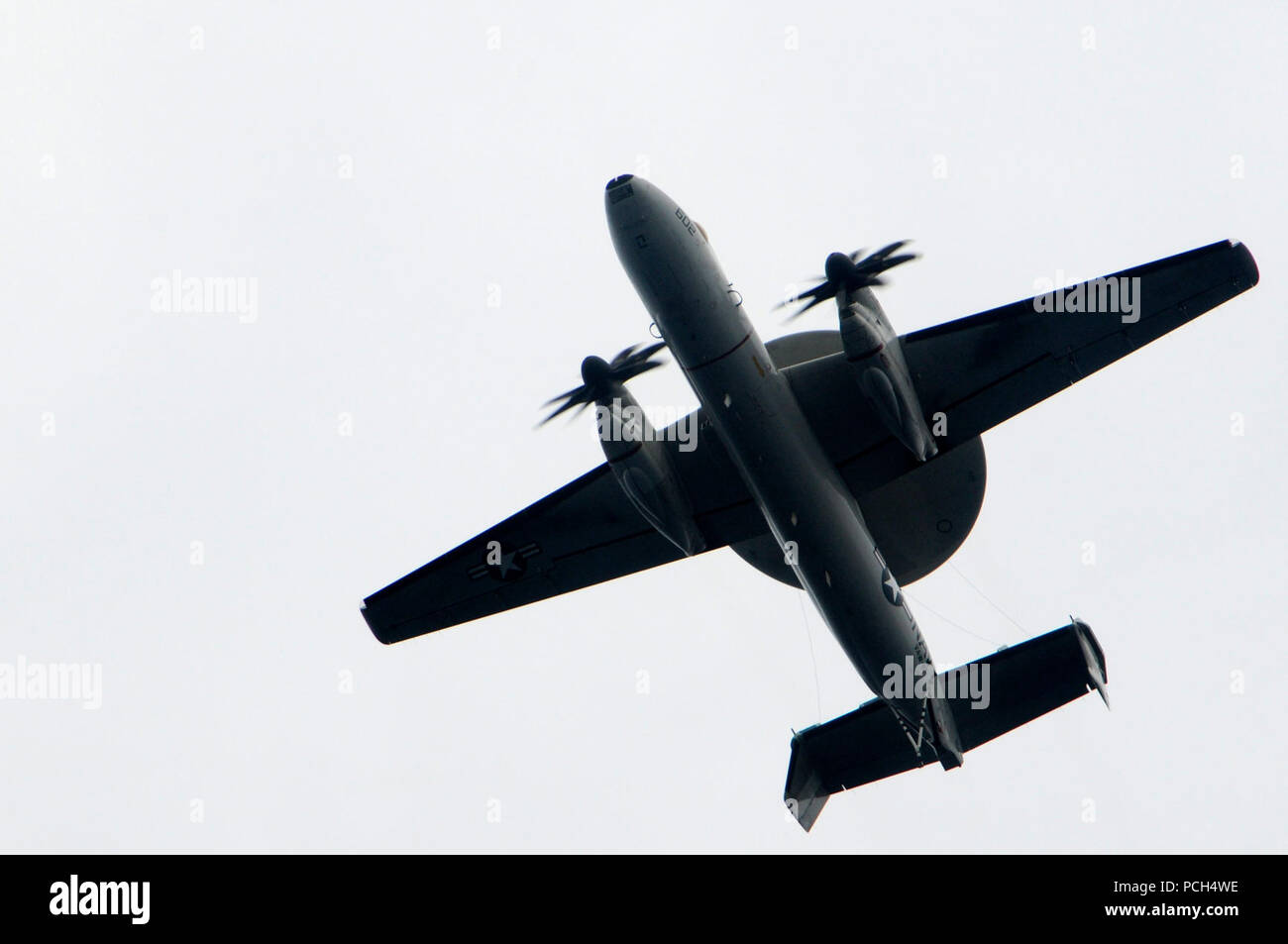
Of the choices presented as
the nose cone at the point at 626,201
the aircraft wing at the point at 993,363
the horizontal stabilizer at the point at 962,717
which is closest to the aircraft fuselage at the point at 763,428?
the nose cone at the point at 626,201

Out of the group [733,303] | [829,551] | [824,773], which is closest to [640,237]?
[733,303]

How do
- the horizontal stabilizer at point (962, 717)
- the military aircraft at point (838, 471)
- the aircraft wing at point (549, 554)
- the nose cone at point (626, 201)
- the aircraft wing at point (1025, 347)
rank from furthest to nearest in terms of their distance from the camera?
the aircraft wing at point (549, 554)
the horizontal stabilizer at point (962, 717)
the aircraft wing at point (1025, 347)
the military aircraft at point (838, 471)
the nose cone at point (626, 201)

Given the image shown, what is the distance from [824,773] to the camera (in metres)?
27.4

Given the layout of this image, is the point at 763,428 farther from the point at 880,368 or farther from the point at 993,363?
the point at 993,363

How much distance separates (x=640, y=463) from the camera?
24.4 metres

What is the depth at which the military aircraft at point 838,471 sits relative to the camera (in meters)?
23.1

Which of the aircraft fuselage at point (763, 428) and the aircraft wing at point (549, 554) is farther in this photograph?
the aircraft wing at point (549, 554)

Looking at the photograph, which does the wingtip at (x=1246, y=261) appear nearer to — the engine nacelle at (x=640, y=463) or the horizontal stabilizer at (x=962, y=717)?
the horizontal stabilizer at (x=962, y=717)

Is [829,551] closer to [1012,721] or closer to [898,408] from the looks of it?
[898,408]

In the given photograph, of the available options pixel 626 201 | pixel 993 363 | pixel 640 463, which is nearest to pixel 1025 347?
pixel 993 363

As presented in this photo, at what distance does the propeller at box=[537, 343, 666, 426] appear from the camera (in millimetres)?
24328

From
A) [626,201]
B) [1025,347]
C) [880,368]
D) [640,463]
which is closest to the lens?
[626,201]

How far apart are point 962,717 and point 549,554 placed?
30.5ft

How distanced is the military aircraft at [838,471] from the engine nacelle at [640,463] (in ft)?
0.14
